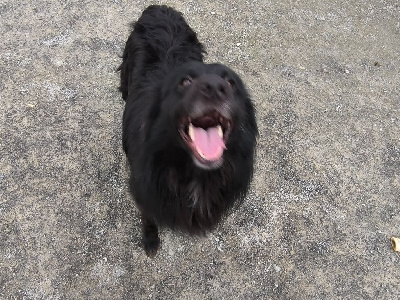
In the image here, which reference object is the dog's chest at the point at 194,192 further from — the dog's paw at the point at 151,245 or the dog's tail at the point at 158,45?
the dog's tail at the point at 158,45

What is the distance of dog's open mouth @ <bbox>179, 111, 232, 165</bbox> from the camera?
6.77 feet

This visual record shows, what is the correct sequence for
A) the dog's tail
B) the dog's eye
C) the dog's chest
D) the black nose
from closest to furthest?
the black nose < the dog's eye < the dog's chest < the dog's tail

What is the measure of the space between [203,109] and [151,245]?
1.55 meters

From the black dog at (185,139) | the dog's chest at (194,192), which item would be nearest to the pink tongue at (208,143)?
the black dog at (185,139)

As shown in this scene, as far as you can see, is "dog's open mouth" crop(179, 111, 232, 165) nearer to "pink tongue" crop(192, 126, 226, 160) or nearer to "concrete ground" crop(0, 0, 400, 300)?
"pink tongue" crop(192, 126, 226, 160)

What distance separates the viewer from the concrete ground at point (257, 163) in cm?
312

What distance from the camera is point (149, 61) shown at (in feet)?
10.0

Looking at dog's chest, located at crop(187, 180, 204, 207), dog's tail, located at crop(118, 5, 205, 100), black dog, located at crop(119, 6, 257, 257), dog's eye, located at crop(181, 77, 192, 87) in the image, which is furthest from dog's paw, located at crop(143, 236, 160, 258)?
dog's eye, located at crop(181, 77, 192, 87)

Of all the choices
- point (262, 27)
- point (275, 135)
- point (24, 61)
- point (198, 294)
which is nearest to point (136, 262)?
point (198, 294)

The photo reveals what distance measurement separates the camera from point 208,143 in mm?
2098

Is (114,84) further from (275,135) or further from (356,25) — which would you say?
(356,25)

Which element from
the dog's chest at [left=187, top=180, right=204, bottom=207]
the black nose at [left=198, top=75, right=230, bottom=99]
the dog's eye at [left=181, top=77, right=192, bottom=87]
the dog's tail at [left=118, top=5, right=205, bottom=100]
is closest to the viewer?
the black nose at [left=198, top=75, right=230, bottom=99]

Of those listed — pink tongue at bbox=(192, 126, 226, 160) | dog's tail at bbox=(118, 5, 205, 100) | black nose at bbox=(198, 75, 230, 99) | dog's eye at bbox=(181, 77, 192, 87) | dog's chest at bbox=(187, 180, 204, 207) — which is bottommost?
dog's chest at bbox=(187, 180, 204, 207)

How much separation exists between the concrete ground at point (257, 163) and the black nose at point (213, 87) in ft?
5.28
